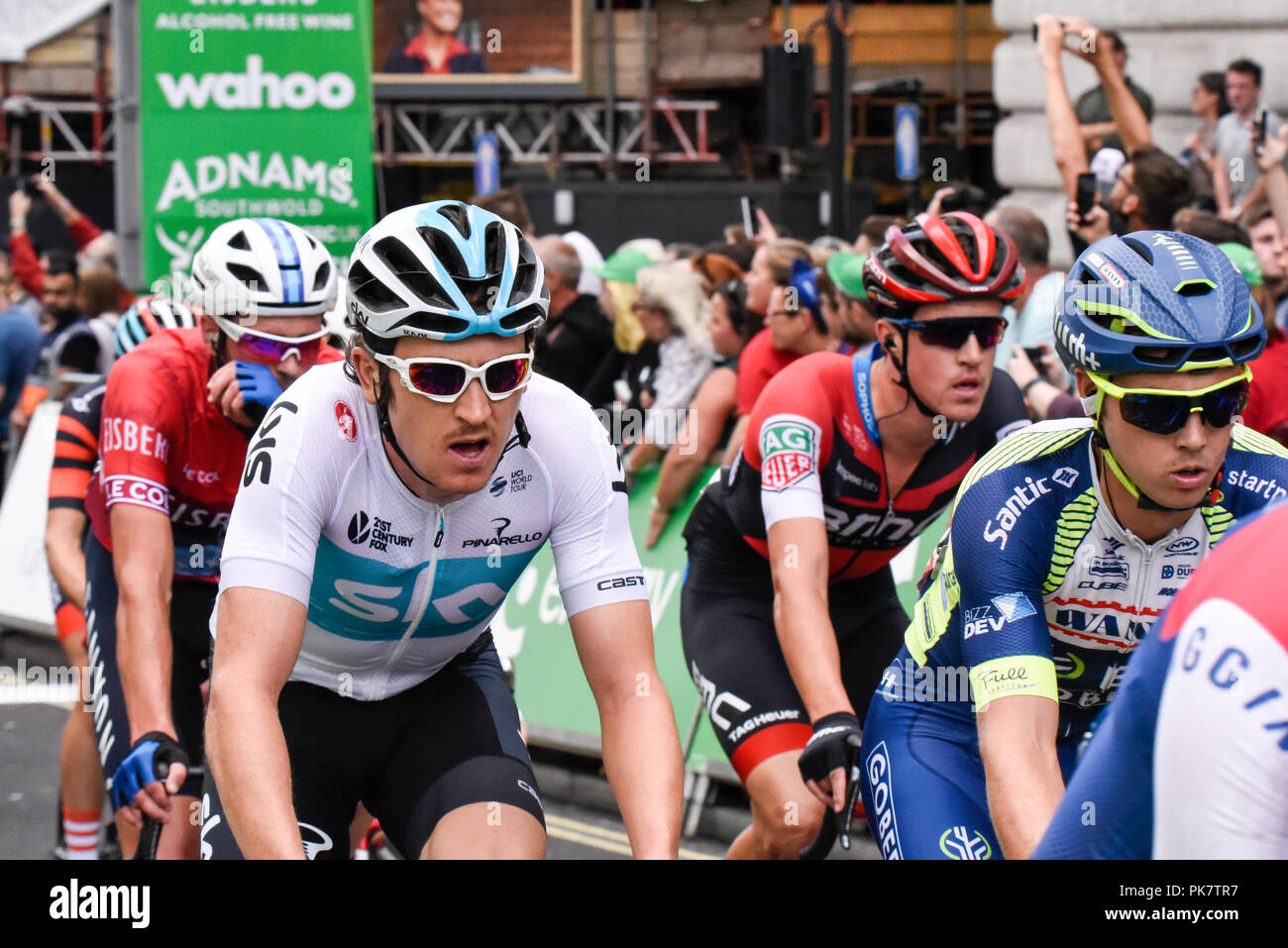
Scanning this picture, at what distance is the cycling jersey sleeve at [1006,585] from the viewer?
11.2 ft

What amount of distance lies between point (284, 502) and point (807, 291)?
451 cm

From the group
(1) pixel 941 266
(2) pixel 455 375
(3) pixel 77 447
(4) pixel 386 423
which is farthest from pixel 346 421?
(3) pixel 77 447

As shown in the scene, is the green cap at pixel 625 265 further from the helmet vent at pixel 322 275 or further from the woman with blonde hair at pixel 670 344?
the helmet vent at pixel 322 275

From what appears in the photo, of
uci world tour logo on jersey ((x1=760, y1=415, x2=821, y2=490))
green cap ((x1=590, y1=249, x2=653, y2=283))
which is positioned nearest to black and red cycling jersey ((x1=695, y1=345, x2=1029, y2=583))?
uci world tour logo on jersey ((x1=760, y1=415, x2=821, y2=490))

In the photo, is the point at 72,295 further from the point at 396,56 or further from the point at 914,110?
the point at 396,56

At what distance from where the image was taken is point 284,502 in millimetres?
3297

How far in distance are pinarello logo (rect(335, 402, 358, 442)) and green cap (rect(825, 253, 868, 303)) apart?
13.2ft

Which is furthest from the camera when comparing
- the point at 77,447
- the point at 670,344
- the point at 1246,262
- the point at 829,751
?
the point at 670,344

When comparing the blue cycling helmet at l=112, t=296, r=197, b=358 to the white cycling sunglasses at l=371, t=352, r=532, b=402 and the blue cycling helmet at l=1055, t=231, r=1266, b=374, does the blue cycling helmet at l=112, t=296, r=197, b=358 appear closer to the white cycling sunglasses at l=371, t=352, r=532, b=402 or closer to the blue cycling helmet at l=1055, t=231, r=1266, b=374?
the white cycling sunglasses at l=371, t=352, r=532, b=402

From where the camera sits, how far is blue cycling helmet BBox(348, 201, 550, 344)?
10.5 ft

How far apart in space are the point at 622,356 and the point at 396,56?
17487 mm

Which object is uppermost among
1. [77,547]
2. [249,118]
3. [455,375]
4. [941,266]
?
[249,118]

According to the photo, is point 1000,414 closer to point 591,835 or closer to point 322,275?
point 322,275
